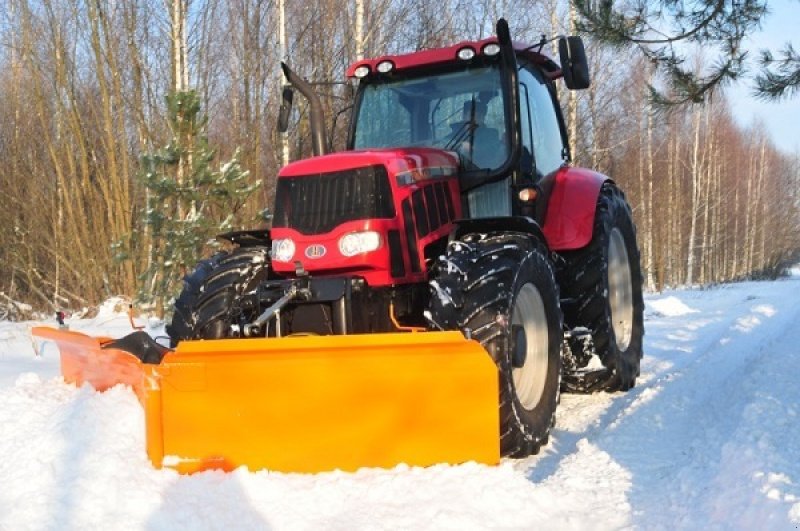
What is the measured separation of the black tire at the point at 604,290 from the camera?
4754 millimetres

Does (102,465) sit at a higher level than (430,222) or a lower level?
lower

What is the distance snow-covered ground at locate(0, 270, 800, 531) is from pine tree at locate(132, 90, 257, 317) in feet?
17.8

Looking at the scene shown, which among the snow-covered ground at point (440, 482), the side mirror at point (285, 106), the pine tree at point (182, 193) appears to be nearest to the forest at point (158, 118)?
the pine tree at point (182, 193)

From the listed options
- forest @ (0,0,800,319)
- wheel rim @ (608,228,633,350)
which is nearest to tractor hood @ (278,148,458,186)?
wheel rim @ (608,228,633,350)

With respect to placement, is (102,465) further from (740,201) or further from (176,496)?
(740,201)

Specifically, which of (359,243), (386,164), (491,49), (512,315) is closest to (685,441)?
(512,315)

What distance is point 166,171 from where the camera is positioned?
10039 millimetres

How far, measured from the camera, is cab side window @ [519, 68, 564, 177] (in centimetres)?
492

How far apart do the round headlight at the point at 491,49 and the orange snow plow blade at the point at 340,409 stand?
85.7 inches

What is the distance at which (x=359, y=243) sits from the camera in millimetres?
3705

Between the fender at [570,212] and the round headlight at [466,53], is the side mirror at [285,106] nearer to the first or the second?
the round headlight at [466,53]

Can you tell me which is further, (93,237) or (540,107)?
(93,237)

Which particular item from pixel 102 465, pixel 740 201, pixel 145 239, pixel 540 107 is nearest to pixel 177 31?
pixel 145 239

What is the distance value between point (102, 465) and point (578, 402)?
3015 mm
